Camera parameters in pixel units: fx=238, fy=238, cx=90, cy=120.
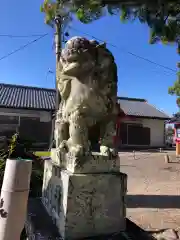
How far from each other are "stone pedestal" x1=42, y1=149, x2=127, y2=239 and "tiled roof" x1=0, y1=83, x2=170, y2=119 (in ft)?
45.2

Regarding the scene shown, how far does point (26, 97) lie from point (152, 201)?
14205 mm

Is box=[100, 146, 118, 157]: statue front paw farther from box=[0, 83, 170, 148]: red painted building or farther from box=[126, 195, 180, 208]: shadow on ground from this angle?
box=[0, 83, 170, 148]: red painted building

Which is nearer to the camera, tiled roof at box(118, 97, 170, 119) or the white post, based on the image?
the white post

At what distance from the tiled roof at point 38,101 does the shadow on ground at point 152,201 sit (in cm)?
1169

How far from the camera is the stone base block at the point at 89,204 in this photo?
230 cm

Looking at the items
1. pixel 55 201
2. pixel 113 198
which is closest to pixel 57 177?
pixel 55 201

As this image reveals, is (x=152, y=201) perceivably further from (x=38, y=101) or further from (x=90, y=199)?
(x=38, y=101)

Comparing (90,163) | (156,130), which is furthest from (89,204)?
(156,130)

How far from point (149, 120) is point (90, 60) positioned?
16933mm

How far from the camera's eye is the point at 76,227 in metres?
2.31

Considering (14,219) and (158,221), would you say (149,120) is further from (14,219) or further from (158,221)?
(14,219)

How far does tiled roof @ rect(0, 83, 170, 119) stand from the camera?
52.7 feet

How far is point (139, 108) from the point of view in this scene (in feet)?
67.7

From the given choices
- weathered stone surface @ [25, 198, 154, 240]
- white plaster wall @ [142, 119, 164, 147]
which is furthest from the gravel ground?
white plaster wall @ [142, 119, 164, 147]
